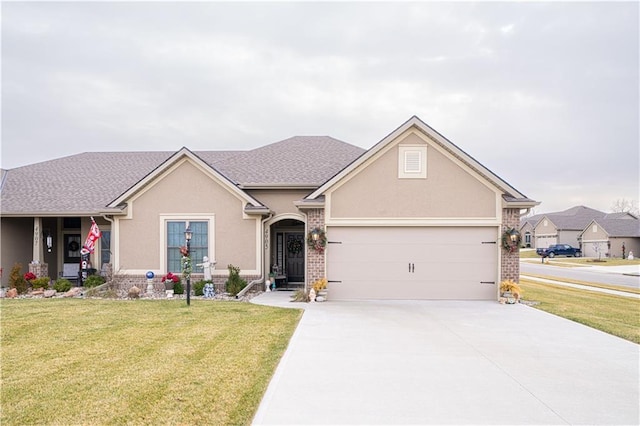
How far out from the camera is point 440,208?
1304 centimetres

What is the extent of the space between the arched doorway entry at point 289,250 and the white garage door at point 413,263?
3.96 m

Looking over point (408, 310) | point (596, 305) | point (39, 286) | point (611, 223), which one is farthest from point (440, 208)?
point (611, 223)

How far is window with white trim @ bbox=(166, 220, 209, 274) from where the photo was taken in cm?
1450

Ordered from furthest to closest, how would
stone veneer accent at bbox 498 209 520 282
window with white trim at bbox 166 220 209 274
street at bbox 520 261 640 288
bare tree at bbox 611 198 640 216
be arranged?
bare tree at bbox 611 198 640 216, street at bbox 520 261 640 288, window with white trim at bbox 166 220 209 274, stone veneer accent at bbox 498 209 520 282

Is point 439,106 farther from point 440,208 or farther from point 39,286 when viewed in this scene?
point 39,286

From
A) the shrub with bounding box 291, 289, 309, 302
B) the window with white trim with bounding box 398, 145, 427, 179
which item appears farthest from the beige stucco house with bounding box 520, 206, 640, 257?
the shrub with bounding box 291, 289, 309, 302

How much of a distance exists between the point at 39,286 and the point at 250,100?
15.7m

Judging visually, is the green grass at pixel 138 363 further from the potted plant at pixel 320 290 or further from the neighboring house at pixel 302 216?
the neighboring house at pixel 302 216

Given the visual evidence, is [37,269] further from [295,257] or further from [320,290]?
[320,290]

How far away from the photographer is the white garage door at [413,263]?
1306 centimetres

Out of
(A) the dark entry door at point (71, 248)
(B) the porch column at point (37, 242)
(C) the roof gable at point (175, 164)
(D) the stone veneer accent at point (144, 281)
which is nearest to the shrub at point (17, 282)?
(B) the porch column at point (37, 242)

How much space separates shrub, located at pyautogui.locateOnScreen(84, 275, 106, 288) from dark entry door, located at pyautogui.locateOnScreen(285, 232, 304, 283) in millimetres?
6948

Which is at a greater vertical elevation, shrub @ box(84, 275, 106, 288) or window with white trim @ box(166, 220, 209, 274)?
window with white trim @ box(166, 220, 209, 274)

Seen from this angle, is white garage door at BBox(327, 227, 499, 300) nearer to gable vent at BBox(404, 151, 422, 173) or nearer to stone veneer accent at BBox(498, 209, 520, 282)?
stone veneer accent at BBox(498, 209, 520, 282)
